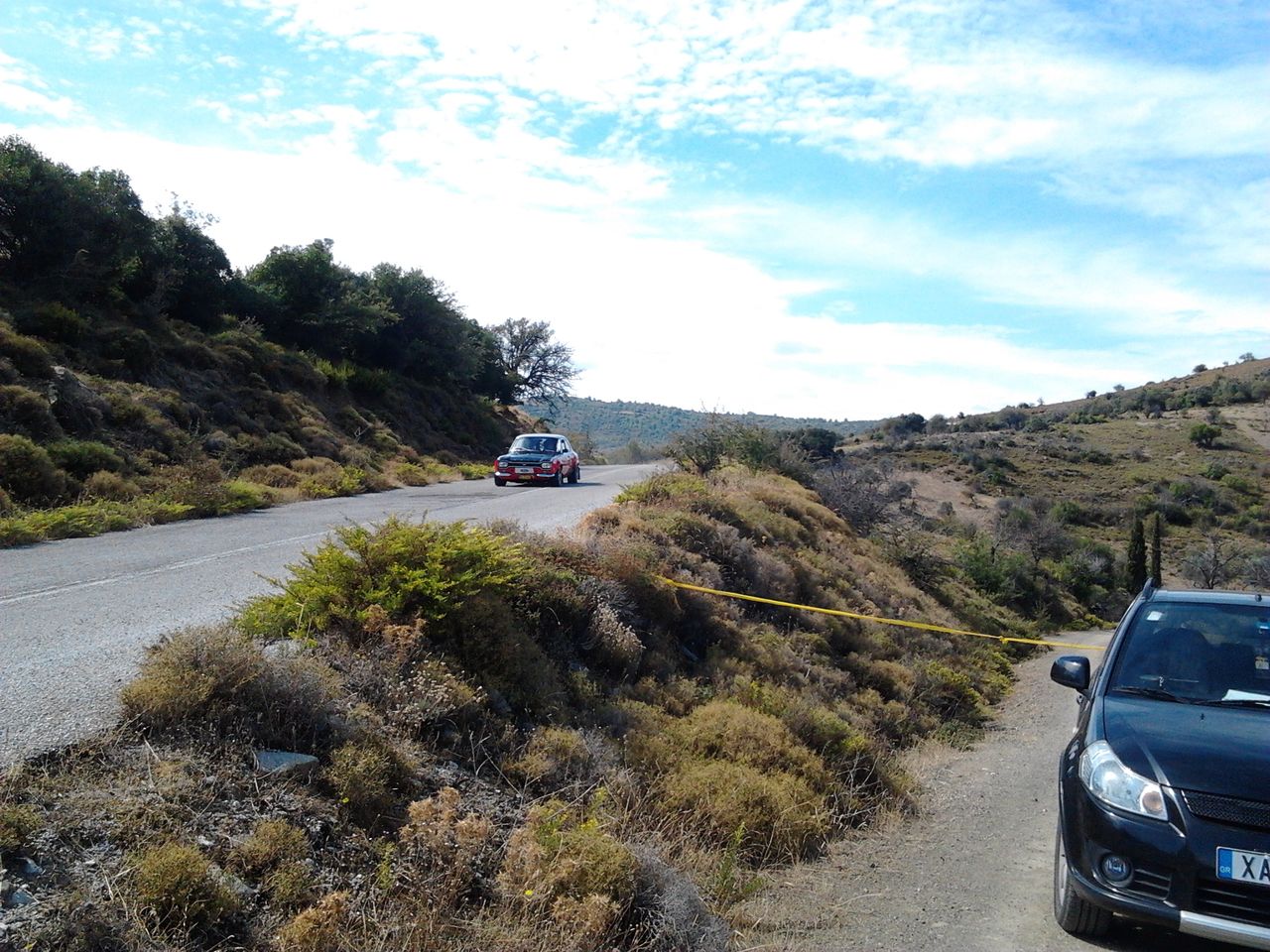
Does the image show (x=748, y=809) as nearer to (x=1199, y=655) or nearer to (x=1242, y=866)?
(x=1199, y=655)

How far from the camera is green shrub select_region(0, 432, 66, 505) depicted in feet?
48.7

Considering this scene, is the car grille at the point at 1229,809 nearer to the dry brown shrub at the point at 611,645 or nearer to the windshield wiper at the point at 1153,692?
the windshield wiper at the point at 1153,692

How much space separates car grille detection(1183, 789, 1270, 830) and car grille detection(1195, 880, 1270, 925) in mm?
271

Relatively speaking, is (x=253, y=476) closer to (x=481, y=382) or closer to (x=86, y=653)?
(x=86, y=653)

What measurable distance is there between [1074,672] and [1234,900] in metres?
1.73

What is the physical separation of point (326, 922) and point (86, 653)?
12.0ft

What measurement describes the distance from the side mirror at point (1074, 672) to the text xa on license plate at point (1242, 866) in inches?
60.0

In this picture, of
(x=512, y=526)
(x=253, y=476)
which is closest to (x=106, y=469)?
(x=253, y=476)

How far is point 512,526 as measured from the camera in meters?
10.2

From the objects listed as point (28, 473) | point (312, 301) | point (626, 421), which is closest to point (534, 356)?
point (312, 301)

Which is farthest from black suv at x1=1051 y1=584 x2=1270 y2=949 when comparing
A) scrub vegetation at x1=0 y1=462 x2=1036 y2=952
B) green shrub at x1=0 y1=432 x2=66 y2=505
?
green shrub at x1=0 y1=432 x2=66 y2=505

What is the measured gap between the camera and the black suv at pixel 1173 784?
13.6 ft

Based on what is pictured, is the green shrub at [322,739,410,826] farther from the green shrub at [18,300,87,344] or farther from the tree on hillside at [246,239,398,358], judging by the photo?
the tree on hillside at [246,239,398,358]

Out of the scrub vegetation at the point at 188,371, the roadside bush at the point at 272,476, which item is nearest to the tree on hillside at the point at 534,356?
the scrub vegetation at the point at 188,371
